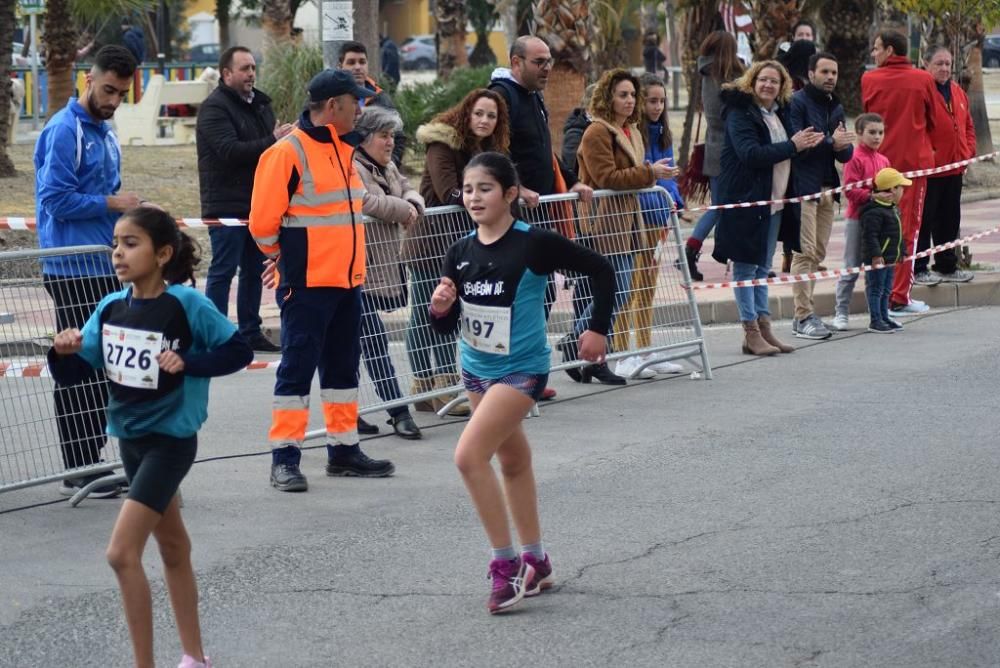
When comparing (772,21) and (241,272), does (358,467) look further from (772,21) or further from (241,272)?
(772,21)

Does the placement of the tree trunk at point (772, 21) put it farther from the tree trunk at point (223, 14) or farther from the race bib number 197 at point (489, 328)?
the tree trunk at point (223, 14)

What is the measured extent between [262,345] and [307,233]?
14.3ft

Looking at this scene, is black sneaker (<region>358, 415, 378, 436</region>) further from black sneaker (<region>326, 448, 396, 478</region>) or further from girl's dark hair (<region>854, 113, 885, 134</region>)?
girl's dark hair (<region>854, 113, 885, 134</region>)

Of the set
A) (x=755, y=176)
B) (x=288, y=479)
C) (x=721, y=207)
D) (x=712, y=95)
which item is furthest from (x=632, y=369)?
(x=712, y=95)

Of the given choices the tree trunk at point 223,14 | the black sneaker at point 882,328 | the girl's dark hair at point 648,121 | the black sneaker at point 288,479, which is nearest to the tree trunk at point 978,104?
the black sneaker at point 882,328

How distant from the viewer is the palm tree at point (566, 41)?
2003 cm

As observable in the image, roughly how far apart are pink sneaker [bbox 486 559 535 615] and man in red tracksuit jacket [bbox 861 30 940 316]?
7840 millimetres

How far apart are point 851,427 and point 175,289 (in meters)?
4.55

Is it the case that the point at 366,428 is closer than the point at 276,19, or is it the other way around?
the point at 366,428

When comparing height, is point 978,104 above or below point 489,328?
below

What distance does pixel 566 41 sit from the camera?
20062mm

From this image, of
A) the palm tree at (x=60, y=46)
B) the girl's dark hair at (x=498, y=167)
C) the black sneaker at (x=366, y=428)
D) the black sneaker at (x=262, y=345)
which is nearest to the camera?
the girl's dark hair at (x=498, y=167)

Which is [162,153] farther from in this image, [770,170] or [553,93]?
[770,170]

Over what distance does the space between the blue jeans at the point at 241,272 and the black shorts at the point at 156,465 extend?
595 centimetres
